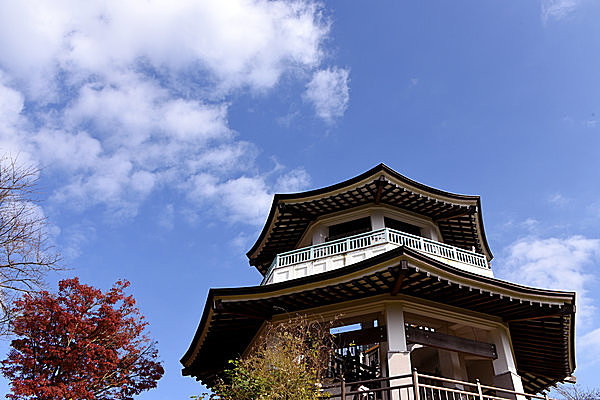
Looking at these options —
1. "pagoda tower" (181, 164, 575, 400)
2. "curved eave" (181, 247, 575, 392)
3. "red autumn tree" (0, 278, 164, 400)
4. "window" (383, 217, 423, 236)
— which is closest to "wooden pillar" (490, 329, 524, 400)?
"pagoda tower" (181, 164, 575, 400)

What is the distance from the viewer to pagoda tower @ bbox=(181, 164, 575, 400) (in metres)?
13.4

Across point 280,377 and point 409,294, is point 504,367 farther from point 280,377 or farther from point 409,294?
point 280,377

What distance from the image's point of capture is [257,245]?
21062 millimetres

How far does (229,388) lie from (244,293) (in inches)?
132

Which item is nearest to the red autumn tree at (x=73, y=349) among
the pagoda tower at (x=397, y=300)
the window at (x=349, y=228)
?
the pagoda tower at (x=397, y=300)

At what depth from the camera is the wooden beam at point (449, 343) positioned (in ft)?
45.2

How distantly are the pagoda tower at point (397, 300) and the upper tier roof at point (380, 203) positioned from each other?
4 cm

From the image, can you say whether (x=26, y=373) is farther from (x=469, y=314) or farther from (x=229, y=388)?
(x=469, y=314)

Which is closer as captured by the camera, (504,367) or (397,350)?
(397,350)

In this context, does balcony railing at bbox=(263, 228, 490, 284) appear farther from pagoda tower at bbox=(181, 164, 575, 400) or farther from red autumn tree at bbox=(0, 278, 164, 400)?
red autumn tree at bbox=(0, 278, 164, 400)

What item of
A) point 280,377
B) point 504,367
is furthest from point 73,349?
point 504,367

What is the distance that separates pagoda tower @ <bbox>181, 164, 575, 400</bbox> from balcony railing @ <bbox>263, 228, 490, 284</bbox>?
0.15ft

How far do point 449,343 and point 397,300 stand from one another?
6.59 ft

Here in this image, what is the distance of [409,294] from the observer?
14.2 m
